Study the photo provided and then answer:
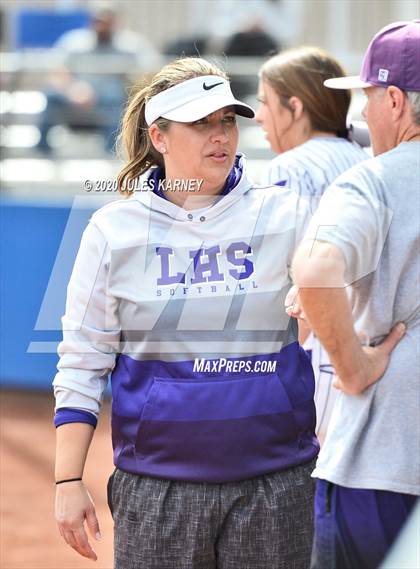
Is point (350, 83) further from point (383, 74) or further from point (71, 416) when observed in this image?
point (71, 416)

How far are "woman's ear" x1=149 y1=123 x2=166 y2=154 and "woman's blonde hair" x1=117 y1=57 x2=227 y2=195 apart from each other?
15 mm

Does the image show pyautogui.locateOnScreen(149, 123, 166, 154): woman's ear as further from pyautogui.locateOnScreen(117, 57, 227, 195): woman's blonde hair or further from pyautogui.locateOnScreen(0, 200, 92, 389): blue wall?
pyautogui.locateOnScreen(0, 200, 92, 389): blue wall

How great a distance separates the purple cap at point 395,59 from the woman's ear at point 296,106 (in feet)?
3.53

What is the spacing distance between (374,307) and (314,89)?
4.78 feet

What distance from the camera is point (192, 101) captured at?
2824 mm

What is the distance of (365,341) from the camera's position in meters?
2.90

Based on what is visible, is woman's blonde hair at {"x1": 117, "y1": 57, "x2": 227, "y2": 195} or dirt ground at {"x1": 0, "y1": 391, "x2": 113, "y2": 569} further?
dirt ground at {"x1": 0, "y1": 391, "x2": 113, "y2": 569}

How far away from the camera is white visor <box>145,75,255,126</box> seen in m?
2.80

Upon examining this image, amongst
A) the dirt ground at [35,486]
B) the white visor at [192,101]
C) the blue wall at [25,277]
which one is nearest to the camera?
the white visor at [192,101]

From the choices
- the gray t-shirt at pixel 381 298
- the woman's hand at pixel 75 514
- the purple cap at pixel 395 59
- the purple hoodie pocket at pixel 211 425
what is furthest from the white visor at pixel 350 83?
the woman's hand at pixel 75 514

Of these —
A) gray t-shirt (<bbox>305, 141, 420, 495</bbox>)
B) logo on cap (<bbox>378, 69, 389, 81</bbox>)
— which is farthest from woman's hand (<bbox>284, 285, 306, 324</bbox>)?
logo on cap (<bbox>378, 69, 389, 81</bbox>)

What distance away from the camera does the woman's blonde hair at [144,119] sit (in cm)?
A: 291

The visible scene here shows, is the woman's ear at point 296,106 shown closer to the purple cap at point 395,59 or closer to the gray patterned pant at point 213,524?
the purple cap at point 395,59

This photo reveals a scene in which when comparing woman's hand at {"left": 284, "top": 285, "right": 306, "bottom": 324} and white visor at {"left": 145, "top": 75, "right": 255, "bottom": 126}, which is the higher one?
white visor at {"left": 145, "top": 75, "right": 255, "bottom": 126}
